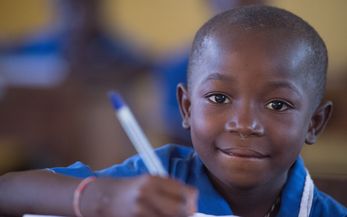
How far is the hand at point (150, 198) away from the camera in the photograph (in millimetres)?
691

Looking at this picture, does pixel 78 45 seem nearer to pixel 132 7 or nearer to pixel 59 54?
pixel 59 54

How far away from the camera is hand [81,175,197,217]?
2.27 feet

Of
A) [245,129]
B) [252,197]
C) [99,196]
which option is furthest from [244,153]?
[99,196]

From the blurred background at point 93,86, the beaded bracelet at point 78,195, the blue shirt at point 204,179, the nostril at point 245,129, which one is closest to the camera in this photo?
the beaded bracelet at point 78,195

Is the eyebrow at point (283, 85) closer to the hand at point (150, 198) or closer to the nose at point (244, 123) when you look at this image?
the nose at point (244, 123)

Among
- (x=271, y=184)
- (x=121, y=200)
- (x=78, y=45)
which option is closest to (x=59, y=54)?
(x=78, y=45)

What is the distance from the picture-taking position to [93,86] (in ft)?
8.39

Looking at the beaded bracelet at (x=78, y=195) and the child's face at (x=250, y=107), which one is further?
the child's face at (x=250, y=107)

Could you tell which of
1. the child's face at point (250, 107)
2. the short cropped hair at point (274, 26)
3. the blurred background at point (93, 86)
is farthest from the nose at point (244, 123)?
the blurred background at point (93, 86)

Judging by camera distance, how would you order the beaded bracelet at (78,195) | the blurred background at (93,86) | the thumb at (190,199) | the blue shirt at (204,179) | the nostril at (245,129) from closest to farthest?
the thumb at (190,199)
the beaded bracelet at (78,195)
the nostril at (245,129)
the blue shirt at (204,179)
the blurred background at (93,86)

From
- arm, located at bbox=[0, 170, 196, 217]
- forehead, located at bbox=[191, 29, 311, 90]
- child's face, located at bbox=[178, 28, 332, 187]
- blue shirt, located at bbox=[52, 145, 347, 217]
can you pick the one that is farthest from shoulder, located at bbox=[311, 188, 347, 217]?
arm, located at bbox=[0, 170, 196, 217]

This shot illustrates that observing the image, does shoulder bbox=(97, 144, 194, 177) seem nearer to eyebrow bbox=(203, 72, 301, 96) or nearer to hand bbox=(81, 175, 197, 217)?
eyebrow bbox=(203, 72, 301, 96)

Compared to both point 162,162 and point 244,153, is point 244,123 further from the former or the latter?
point 162,162

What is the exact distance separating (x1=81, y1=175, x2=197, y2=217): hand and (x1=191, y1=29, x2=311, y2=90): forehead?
0.96ft
